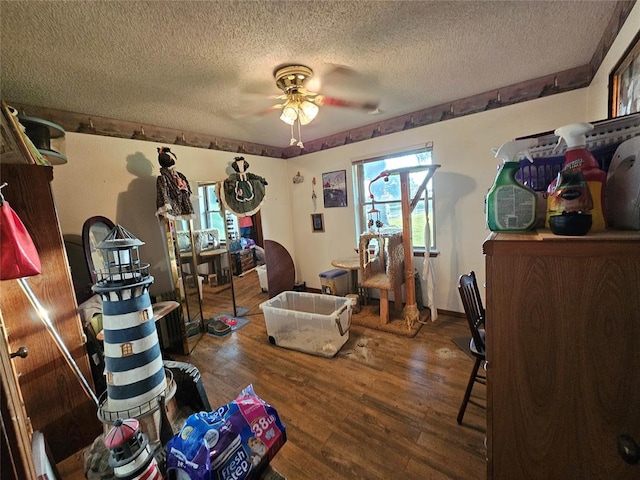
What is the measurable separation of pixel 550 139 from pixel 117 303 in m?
1.95

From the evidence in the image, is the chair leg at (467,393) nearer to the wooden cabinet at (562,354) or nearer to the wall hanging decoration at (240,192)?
the wooden cabinet at (562,354)

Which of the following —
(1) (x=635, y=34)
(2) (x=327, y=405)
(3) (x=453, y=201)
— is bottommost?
(2) (x=327, y=405)

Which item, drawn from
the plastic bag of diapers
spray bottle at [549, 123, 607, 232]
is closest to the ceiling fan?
spray bottle at [549, 123, 607, 232]

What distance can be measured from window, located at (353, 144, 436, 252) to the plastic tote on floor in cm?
125

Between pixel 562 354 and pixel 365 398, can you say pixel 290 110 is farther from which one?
pixel 365 398

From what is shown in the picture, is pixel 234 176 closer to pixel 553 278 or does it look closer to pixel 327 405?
pixel 327 405

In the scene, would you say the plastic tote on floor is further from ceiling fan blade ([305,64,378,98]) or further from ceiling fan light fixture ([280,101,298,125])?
ceiling fan blade ([305,64,378,98])

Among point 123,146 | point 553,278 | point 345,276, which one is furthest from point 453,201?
point 123,146

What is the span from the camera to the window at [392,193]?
9.84 feet

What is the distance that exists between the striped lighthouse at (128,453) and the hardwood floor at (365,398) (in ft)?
2.70

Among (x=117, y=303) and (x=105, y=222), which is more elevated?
(x=105, y=222)

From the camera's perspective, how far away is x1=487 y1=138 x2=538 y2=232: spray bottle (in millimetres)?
865

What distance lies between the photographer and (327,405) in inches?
70.5

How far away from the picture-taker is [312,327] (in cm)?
242
